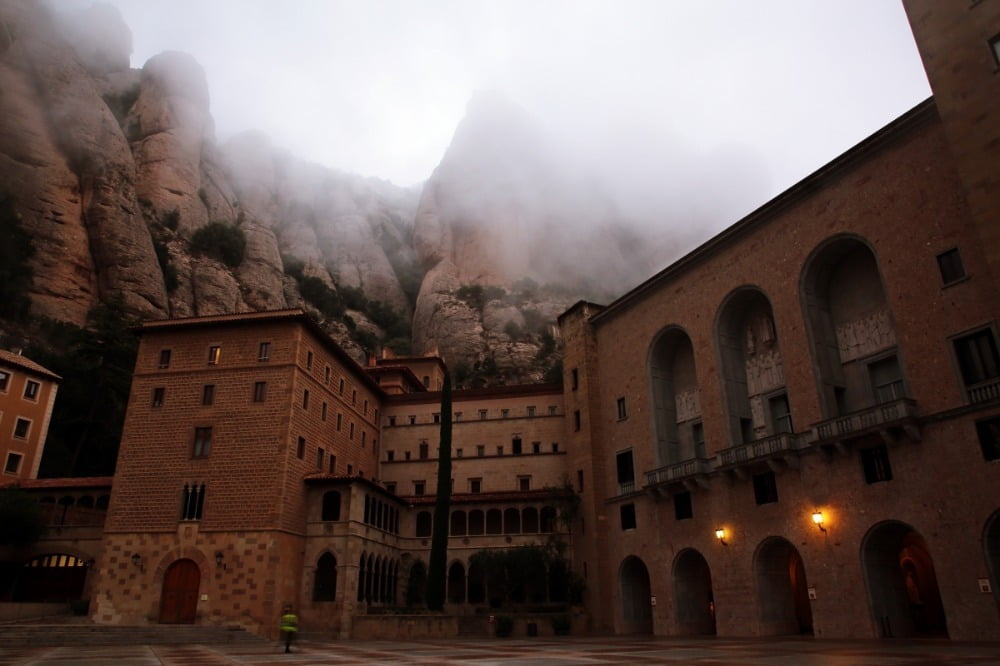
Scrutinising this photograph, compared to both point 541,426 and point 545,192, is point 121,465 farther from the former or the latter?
point 545,192

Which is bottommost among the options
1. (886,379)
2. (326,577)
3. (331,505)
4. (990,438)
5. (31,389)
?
(326,577)

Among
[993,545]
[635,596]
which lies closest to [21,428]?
[635,596]

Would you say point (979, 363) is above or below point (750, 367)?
below

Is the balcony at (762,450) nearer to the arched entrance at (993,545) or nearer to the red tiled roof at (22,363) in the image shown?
the arched entrance at (993,545)

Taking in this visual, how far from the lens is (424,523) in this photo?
132 feet

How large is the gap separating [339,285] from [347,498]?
6304 cm

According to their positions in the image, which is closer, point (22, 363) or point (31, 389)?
point (22, 363)

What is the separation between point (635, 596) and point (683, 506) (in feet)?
21.7

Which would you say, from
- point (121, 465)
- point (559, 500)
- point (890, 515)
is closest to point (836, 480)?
point (890, 515)

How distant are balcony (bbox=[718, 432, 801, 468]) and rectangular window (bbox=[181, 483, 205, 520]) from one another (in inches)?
979

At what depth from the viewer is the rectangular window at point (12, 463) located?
127ft

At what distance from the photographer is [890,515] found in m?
20.5

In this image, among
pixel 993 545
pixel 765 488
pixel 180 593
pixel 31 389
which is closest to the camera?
pixel 993 545

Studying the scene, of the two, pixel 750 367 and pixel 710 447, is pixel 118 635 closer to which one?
pixel 710 447
